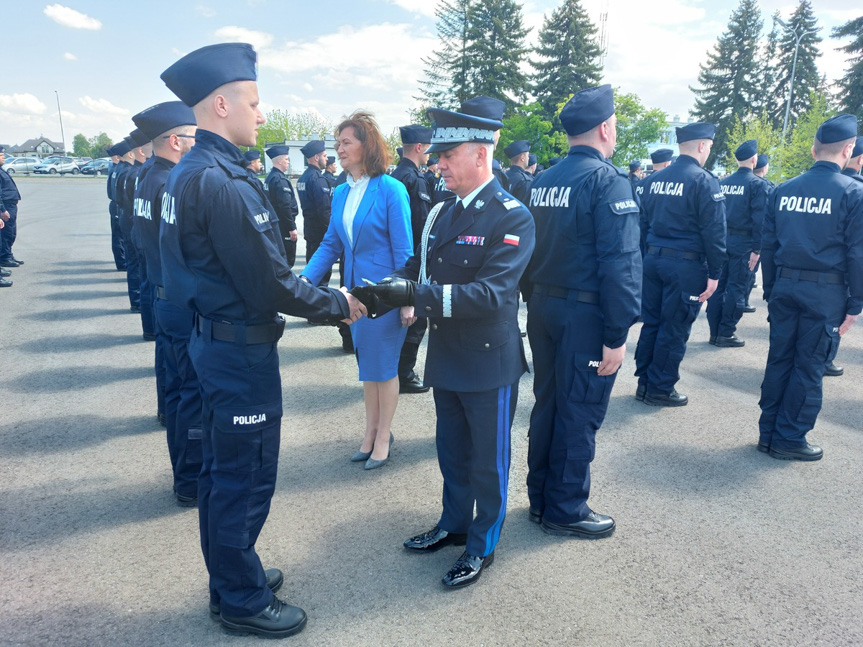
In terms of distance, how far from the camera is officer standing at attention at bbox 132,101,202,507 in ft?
12.1

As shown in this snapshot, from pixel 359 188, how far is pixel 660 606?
122 inches

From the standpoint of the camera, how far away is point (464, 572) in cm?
297

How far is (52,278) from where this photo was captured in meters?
11.3

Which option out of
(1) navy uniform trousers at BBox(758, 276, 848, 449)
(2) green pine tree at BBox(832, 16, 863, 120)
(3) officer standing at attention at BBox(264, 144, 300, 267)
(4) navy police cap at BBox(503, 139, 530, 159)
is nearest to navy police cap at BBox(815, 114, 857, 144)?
(1) navy uniform trousers at BBox(758, 276, 848, 449)

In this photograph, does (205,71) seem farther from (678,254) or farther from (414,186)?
(678,254)

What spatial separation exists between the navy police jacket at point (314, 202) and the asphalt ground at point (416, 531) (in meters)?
4.14

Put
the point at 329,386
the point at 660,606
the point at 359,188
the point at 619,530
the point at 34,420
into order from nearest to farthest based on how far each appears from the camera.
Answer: the point at 660,606 → the point at 619,530 → the point at 359,188 → the point at 34,420 → the point at 329,386

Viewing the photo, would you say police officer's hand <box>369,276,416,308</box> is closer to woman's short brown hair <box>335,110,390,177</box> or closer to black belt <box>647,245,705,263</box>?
woman's short brown hair <box>335,110,390,177</box>

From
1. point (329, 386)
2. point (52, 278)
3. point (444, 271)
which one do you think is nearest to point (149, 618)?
point (444, 271)

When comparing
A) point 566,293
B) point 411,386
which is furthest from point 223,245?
point 411,386

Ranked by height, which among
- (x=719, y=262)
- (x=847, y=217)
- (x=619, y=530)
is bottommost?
(x=619, y=530)

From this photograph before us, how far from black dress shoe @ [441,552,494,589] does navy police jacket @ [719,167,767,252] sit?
6795 millimetres

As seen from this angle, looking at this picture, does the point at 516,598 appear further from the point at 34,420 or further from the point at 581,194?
the point at 34,420

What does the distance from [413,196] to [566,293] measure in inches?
123
